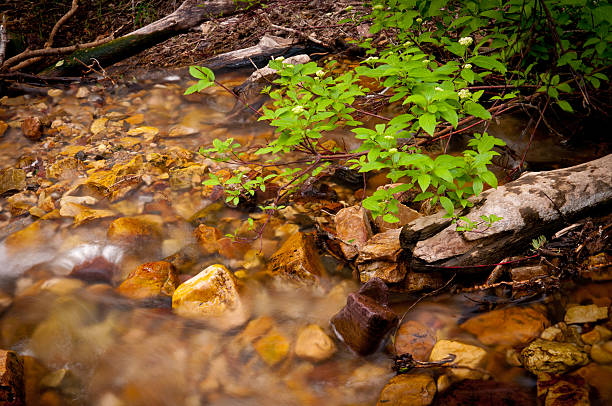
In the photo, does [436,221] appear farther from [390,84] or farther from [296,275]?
[296,275]

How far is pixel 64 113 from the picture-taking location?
17.9 ft

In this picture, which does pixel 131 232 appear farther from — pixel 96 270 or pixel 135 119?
pixel 135 119

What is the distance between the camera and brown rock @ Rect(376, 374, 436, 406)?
1.93m

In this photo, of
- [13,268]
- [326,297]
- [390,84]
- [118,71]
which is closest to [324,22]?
[118,71]

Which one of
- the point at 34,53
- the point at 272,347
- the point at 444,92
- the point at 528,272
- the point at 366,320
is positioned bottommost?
the point at 272,347

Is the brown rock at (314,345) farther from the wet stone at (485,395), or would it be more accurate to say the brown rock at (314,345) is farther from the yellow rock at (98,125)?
the yellow rock at (98,125)

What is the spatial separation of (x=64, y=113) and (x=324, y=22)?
4532 mm

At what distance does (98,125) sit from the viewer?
520 centimetres

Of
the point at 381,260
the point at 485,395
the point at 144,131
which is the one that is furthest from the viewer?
the point at 144,131

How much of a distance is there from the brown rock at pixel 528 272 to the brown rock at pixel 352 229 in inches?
42.3

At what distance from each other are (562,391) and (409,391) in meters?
0.74

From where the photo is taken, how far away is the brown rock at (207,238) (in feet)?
11.0

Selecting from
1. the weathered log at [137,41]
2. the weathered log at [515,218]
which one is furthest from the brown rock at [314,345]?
the weathered log at [137,41]

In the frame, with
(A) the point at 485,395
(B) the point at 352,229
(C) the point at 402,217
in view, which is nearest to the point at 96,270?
(B) the point at 352,229
